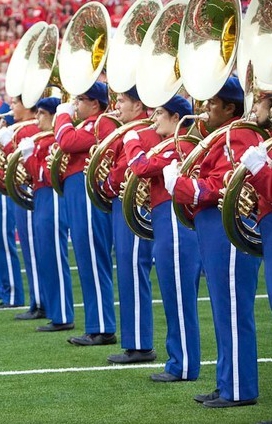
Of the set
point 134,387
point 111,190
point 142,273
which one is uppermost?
point 111,190

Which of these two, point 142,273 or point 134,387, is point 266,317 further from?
point 134,387

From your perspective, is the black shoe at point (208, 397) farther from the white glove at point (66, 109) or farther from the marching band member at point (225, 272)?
the white glove at point (66, 109)

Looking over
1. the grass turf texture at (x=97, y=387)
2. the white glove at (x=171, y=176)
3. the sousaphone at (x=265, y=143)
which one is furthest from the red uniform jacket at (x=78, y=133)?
the sousaphone at (x=265, y=143)

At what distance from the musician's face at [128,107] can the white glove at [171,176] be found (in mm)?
1278

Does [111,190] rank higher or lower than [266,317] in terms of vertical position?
higher

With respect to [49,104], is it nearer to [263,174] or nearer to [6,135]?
[6,135]

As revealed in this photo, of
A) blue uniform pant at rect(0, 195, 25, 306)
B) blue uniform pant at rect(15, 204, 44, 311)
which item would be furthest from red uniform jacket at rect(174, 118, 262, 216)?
blue uniform pant at rect(0, 195, 25, 306)

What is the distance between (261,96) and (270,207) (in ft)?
1.45

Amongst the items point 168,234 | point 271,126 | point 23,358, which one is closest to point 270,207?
point 271,126

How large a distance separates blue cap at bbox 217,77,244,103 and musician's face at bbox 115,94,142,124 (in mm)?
1290

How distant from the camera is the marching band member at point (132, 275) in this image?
21.5 ft

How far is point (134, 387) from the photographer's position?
5.92 metres

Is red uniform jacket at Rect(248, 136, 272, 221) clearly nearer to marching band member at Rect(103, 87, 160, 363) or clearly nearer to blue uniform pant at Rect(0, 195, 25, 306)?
marching band member at Rect(103, 87, 160, 363)

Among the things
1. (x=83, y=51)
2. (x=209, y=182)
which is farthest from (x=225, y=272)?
(x=83, y=51)
